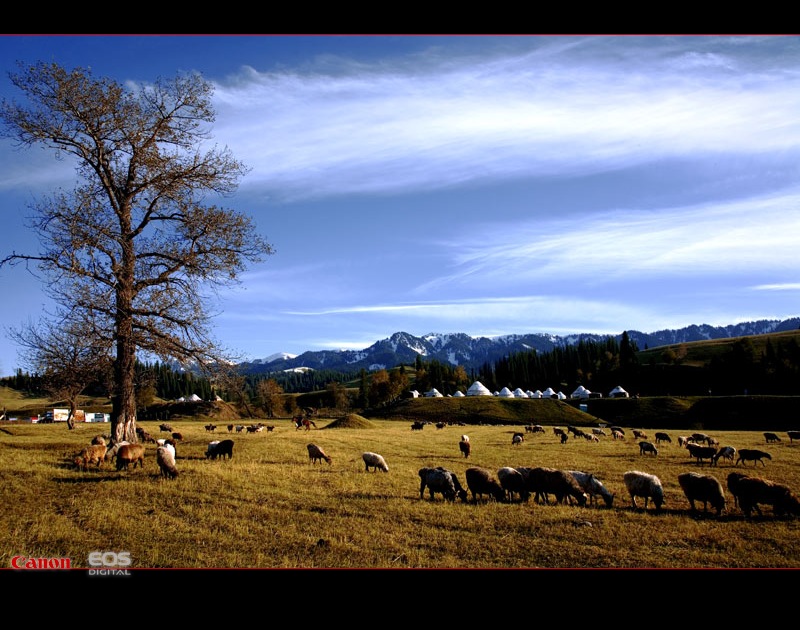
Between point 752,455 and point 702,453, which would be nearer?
point 752,455

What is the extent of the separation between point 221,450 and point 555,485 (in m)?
15.6

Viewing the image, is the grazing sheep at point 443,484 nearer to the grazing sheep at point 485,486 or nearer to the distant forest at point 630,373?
the grazing sheep at point 485,486

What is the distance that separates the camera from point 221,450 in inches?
886

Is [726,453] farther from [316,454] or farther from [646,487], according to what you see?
[316,454]

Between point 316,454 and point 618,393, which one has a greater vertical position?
point 316,454

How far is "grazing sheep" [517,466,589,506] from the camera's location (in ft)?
53.0

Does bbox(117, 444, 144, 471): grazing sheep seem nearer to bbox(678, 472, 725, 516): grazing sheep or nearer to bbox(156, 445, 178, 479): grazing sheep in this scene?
bbox(156, 445, 178, 479): grazing sheep

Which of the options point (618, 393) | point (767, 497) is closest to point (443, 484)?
point (767, 497)

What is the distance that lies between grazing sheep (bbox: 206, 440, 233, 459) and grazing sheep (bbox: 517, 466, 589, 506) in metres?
14.2

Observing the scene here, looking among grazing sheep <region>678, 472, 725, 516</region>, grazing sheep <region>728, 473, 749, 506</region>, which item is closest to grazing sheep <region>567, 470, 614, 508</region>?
grazing sheep <region>678, 472, 725, 516</region>
